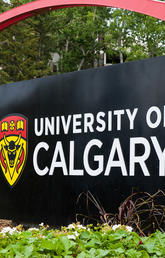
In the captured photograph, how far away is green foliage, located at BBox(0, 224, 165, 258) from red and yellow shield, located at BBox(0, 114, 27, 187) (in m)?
2.55

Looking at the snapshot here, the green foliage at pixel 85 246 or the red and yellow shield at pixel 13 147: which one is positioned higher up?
the red and yellow shield at pixel 13 147

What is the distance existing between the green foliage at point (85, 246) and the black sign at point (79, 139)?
1.44m

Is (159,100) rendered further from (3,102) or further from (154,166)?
(3,102)

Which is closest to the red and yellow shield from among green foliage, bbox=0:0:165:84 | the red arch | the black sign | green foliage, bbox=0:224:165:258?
the black sign

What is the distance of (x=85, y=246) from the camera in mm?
2434

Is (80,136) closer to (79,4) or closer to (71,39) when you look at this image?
(79,4)

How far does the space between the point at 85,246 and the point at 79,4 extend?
137 inches

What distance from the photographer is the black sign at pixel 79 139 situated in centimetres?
403

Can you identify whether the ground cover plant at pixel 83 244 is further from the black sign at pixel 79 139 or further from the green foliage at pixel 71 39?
the green foliage at pixel 71 39

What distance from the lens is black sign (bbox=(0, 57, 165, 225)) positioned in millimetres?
4031

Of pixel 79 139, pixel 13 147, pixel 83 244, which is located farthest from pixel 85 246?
pixel 13 147

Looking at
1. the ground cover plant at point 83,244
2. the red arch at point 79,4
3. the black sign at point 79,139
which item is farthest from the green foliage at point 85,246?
the red arch at point 79,4

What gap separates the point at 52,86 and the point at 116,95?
1.03 metres

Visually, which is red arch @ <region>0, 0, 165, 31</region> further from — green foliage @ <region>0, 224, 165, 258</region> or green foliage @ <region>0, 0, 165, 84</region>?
green foliage @ <region>0, 0, 165, 84</region>
